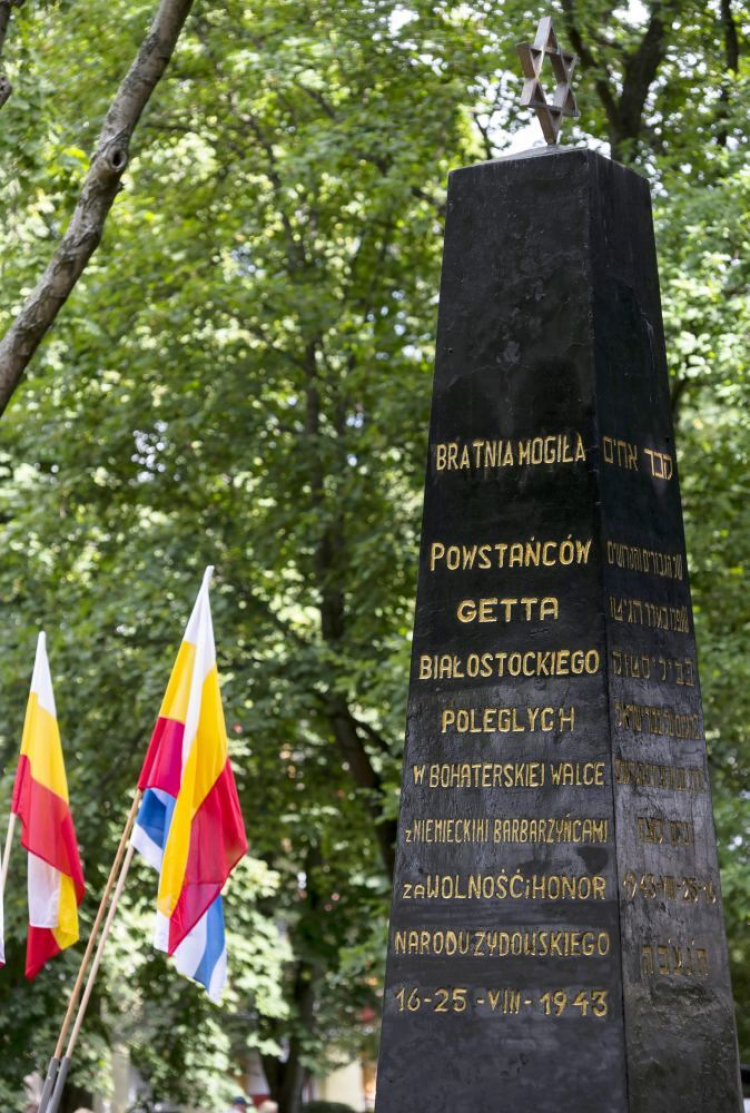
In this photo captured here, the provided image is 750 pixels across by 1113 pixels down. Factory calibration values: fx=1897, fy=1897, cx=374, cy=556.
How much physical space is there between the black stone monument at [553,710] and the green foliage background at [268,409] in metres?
8.03

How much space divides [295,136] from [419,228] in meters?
1.97

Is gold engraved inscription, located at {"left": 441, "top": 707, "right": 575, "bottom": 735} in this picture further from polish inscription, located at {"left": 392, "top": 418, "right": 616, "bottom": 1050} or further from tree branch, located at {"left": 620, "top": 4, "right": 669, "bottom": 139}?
tree branch, located at {"left": 620, "top": 4, "right": 669, "bottom": 139}

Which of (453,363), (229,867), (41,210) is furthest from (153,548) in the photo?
(453,363)

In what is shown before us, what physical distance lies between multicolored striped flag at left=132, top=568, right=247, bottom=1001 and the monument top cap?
257 centimetres

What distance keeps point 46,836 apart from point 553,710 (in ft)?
13.5

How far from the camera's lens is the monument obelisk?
627 centimetres

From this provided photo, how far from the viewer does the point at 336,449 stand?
1855 centimetres

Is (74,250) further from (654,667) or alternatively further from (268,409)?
(268,409)

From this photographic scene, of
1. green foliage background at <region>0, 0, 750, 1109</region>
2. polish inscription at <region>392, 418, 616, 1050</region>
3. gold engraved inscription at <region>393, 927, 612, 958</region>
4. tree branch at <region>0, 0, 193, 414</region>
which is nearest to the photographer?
gold engraved inscription at <region>393, 927, 612, 958</region>

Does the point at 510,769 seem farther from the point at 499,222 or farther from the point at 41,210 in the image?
the point at 41,210

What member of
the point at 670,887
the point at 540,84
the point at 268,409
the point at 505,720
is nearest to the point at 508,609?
the point at 505,720

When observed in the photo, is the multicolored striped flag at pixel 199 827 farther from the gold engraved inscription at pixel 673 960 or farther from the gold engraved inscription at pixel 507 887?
the gold engraved inscription at pixel 673 960

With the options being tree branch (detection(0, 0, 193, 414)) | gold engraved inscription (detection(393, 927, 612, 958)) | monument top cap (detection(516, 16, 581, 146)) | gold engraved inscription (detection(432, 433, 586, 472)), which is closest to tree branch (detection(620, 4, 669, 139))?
tree branch (detection(0, 0, 193, 414))

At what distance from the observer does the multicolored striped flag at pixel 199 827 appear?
8461mm
